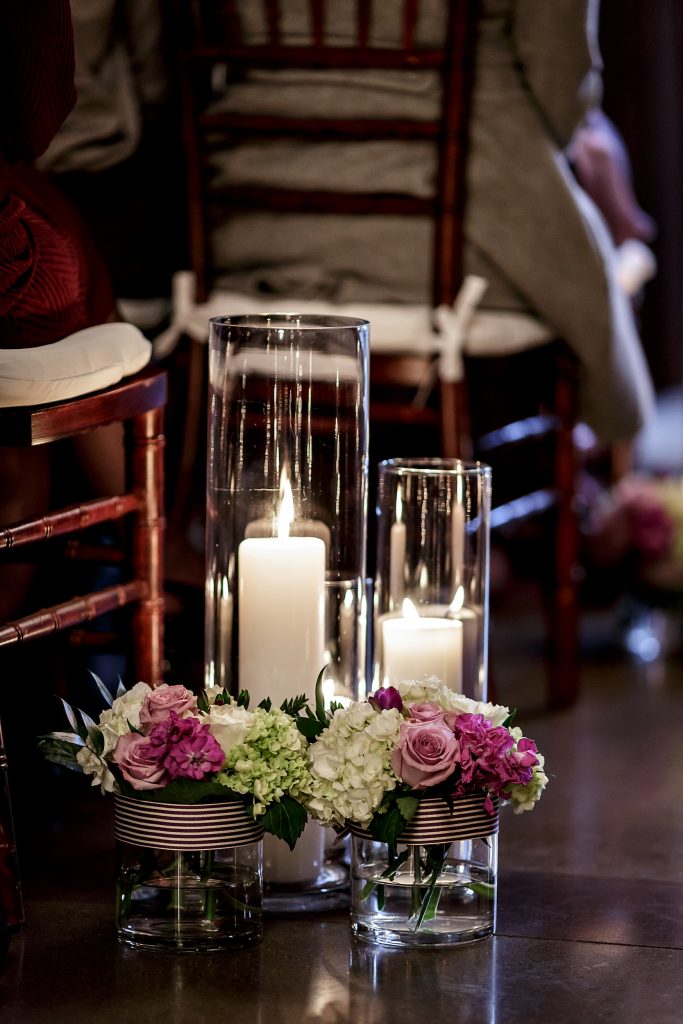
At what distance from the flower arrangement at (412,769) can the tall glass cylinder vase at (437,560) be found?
0.60 ft

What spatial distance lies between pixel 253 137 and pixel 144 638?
2.88ft

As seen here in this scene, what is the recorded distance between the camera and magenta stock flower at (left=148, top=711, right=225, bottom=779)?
1337 mm

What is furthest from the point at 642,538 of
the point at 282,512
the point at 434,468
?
the point at 282,512

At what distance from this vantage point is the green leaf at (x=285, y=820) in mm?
1361

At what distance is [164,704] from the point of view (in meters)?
1.36

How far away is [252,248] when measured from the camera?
7.60ft

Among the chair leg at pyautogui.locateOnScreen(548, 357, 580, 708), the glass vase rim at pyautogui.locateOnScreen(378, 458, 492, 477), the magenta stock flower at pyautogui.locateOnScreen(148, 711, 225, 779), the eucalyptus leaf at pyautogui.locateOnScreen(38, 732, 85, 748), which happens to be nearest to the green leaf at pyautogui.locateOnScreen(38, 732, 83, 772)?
the eucalyptus leaf at pyautogui.locateOnScreen(38, 732, 85, 748)

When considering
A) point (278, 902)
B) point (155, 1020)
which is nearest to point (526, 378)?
point (278, 902)

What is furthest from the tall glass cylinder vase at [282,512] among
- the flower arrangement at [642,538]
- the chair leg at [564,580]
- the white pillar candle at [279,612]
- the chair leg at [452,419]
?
the flower arrangement at [642,538]

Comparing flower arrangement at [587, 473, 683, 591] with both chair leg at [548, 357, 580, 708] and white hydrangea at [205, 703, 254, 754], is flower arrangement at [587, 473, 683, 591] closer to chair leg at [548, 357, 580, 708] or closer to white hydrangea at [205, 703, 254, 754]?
chair leg at [548, 357, 580, 708]

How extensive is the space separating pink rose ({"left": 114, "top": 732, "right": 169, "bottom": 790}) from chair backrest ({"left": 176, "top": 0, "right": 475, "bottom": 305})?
105 centimetres

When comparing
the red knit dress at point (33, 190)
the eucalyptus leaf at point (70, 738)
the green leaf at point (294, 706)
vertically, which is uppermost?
the red knit dress at point (33, 190)

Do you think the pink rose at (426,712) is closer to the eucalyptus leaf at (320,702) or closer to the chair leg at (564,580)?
the eucalyptus leaf at (320,702)

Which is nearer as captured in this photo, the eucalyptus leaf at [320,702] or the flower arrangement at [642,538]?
the eucalyptus leaf at [320,702]
